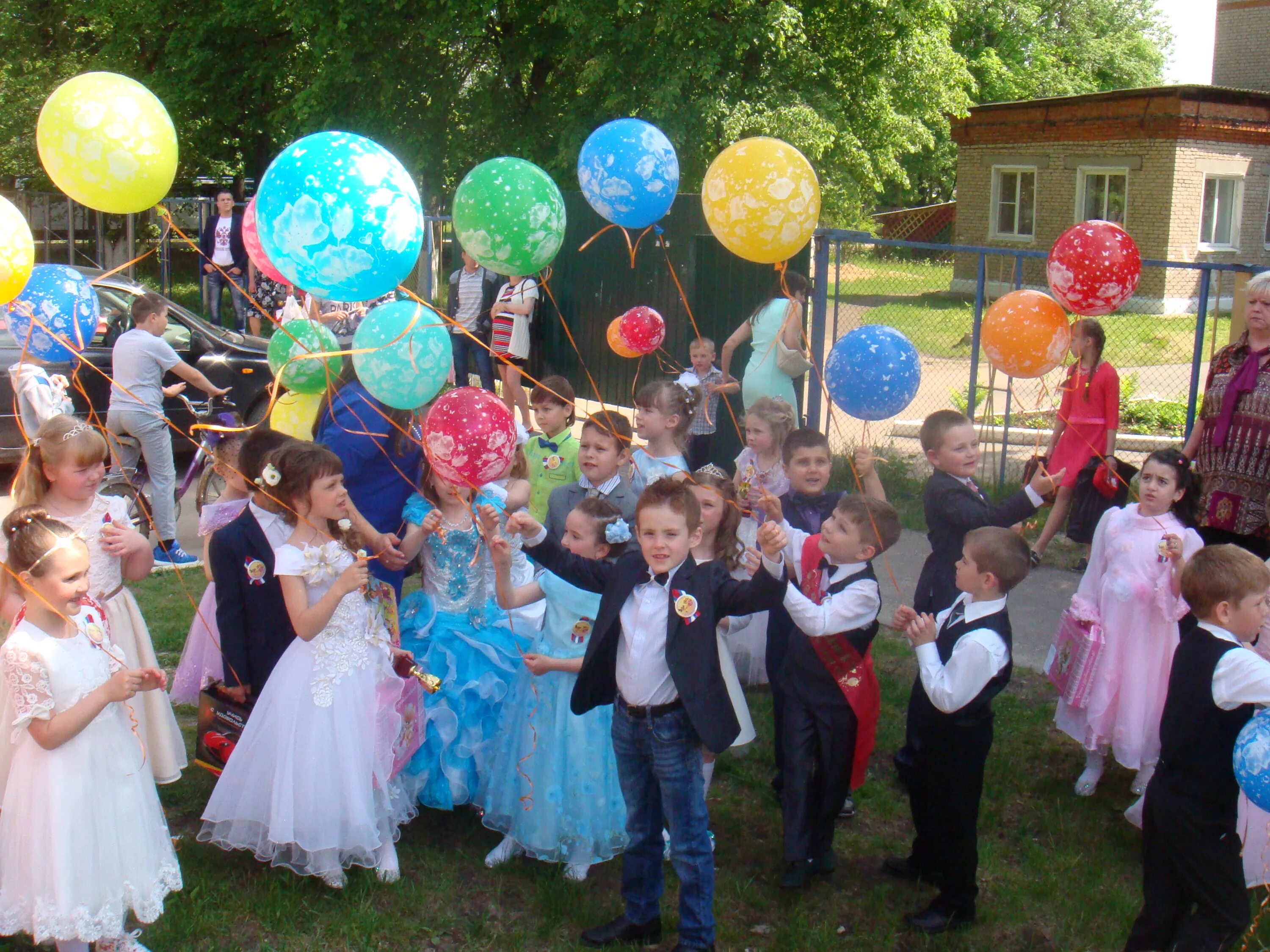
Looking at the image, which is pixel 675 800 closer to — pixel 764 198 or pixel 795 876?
pixel 795 876

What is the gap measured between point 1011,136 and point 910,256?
4955mm

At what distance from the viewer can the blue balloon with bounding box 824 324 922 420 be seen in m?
4.16

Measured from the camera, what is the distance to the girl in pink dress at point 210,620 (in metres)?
4.30

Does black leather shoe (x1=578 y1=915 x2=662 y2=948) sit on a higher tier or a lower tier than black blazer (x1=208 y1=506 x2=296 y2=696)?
lower

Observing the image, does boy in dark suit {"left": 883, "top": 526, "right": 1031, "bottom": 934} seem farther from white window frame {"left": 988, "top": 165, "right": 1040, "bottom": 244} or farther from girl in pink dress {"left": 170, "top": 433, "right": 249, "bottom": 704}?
white window frame {"left": 988, "top": 165, "right": 1040, "bottom": 244}

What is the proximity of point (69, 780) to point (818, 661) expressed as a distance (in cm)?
224

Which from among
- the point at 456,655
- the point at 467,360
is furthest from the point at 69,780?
the point at 467,360

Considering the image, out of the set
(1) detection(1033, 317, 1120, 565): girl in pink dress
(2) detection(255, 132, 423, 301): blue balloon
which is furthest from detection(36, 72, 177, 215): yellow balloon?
(1) detection(1033, 317, 1120, 565): girl in pink dress

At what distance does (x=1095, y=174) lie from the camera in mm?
23422

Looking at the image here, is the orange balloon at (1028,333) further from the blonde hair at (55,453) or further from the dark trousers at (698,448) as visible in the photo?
the blonde hair at (55,453)

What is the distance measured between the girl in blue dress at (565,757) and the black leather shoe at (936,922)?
95 cm

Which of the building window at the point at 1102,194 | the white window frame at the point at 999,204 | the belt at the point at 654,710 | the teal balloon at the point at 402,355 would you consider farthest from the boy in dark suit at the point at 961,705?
the white window frame at the point at 999,204

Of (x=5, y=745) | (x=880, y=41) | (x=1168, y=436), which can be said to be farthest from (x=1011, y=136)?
(x=5, y=745)

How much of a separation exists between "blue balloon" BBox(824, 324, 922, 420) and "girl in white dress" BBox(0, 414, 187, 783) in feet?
8.29
